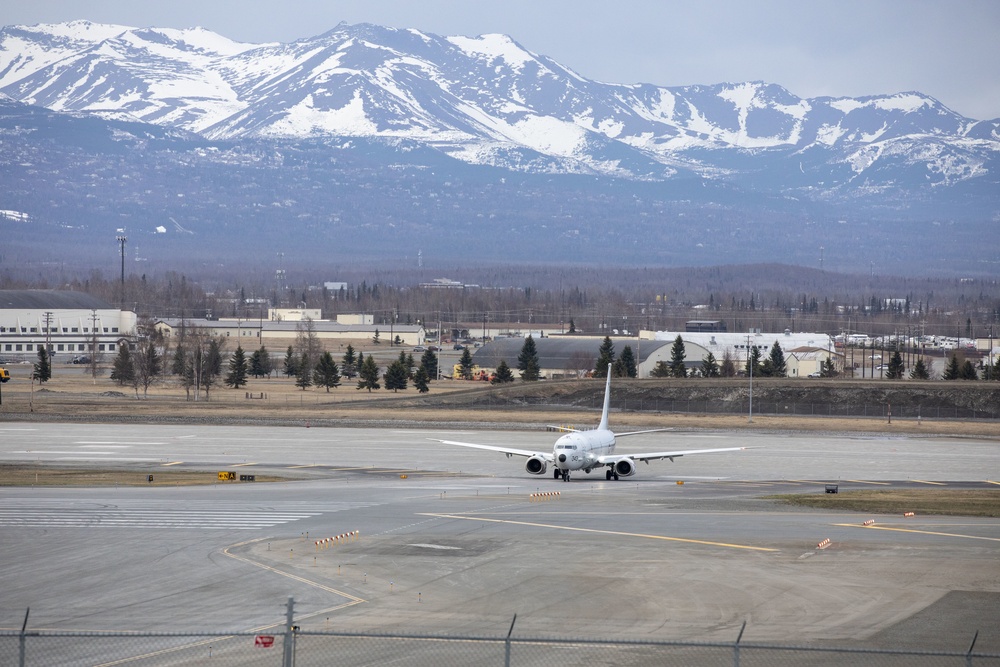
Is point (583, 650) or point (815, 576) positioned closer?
point (583, 650)

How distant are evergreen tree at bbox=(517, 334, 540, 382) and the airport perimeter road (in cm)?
7581

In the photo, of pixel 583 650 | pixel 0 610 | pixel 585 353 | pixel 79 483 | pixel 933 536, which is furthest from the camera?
pixel 585 353

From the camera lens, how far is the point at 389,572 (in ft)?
121

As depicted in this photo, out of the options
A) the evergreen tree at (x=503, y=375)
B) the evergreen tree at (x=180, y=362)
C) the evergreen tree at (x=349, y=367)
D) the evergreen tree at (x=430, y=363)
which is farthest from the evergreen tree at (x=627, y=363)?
the evergreen tree at (x=180, y=362)

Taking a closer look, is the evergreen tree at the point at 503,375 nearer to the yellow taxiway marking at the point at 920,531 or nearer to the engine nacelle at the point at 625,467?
the engine nacelle at the point at 625,467

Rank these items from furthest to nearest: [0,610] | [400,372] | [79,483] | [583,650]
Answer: [400,372]
[79,483]
[0,610]
[583,650]

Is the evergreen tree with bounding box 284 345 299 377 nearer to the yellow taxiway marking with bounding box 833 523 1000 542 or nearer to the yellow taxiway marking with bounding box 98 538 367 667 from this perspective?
the yellow taxiway marking with bounding box 833 523 1000 542

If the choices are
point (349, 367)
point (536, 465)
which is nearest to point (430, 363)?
point (349, 367)

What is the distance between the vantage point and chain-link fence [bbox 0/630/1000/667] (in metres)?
27.1

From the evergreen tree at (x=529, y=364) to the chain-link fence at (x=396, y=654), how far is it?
371ft

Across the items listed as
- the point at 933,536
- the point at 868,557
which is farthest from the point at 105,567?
the point at 933,536

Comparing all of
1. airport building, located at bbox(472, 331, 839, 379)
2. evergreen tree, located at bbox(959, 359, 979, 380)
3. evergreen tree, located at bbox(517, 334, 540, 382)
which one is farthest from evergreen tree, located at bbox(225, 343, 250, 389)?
evergreen tree, located at bbox(959, 359, 979, 380)

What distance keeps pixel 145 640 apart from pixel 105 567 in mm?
9146

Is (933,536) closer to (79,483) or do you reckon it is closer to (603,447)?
(603,447)
